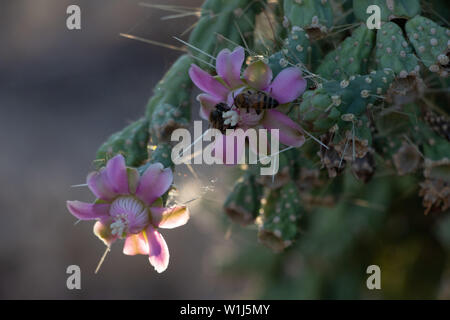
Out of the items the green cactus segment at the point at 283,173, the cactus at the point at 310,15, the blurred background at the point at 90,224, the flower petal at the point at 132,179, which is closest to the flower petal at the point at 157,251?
the flower petal at the point at 132,179

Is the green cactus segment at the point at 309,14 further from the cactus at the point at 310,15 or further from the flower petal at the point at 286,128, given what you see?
the flower petal at the point at 286,128

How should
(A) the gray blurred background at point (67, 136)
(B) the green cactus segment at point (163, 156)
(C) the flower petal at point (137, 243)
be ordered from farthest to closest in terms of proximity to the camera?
(A) the gray blurred background at point (67, 136), (B) the green cactus segment at point (163, 156), (C) the flower petal at point (137, 243)

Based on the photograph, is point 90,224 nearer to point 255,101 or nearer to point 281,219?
point 281,219

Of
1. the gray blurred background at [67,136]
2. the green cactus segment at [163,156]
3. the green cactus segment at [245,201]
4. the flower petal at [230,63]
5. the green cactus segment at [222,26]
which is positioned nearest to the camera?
the flower petal at [230,63]

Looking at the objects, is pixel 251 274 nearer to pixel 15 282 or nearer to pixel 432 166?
pixel 432 166

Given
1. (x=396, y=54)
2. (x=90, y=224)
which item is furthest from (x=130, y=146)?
(x=90, y=224)

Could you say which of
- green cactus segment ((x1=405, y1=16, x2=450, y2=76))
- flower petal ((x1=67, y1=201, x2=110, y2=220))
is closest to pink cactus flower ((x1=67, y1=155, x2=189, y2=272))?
flower petal ((x1=67, y1=201, x2=110, y2=220))

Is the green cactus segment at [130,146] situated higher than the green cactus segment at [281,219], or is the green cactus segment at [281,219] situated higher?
the green cactus segment at [130,146]
